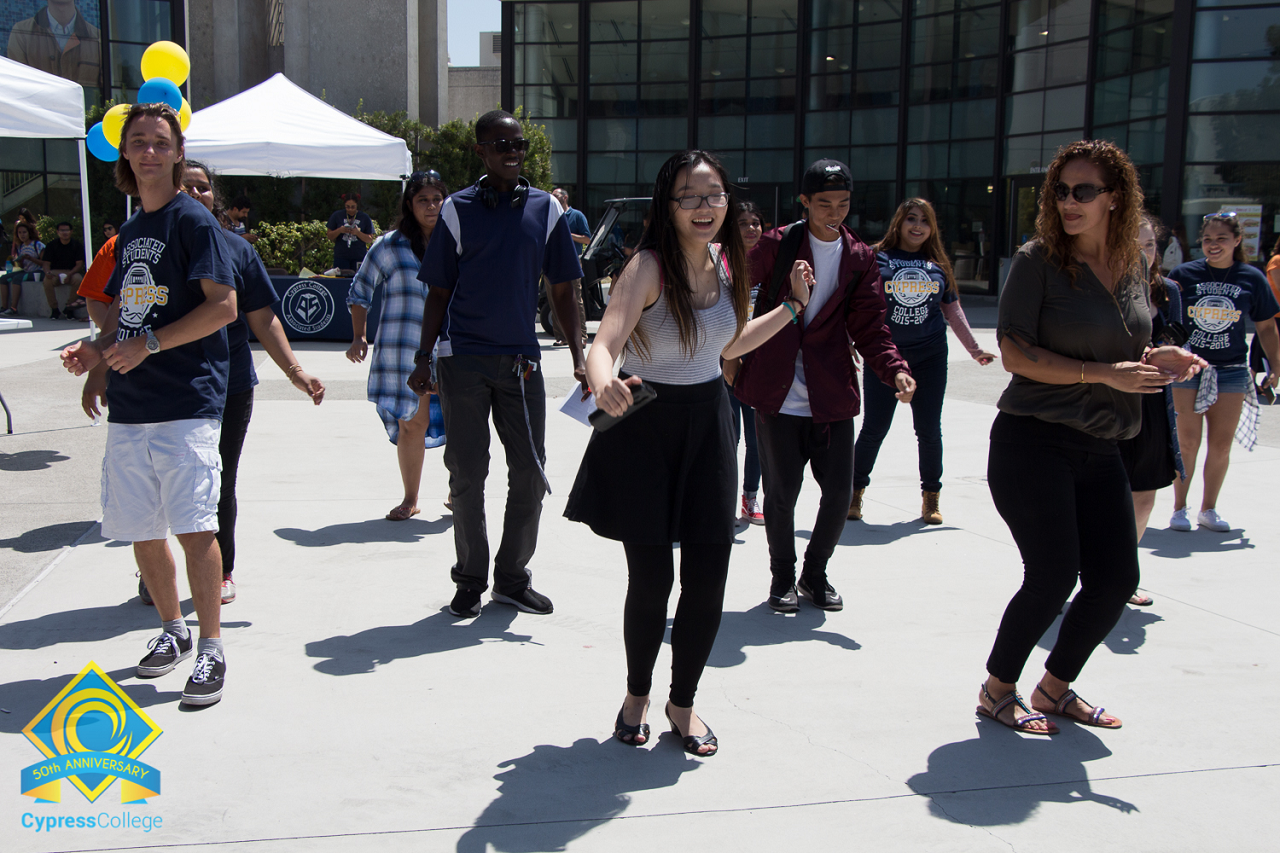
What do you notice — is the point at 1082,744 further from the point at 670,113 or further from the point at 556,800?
the point at 670,113

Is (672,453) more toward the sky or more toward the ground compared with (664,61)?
more toward the ground

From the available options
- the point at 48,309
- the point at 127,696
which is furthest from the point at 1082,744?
the point at 48,309

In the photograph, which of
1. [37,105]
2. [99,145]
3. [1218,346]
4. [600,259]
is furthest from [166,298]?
[600,259]

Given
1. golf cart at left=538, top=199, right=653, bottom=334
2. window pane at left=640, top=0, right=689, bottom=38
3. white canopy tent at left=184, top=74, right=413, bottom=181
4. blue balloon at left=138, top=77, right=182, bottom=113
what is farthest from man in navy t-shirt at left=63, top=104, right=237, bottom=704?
window pane at left=640, top=0, right=689, bottom=38

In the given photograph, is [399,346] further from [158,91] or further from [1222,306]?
[1222,306]

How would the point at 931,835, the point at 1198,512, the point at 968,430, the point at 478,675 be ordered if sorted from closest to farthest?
the point at 931,835 → the point at 478,675 → the point at 1198,512 → the point at 968,430

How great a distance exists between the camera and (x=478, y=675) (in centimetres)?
373

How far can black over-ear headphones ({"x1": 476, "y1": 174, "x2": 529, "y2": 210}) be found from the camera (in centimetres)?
429

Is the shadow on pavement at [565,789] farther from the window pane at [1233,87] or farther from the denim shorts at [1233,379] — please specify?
the window pane at [1233,87]

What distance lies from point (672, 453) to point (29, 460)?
18.9ft

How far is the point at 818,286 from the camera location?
4.44 meters

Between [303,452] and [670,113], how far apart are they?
24082mm

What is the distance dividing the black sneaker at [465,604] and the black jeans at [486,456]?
0.03 m
